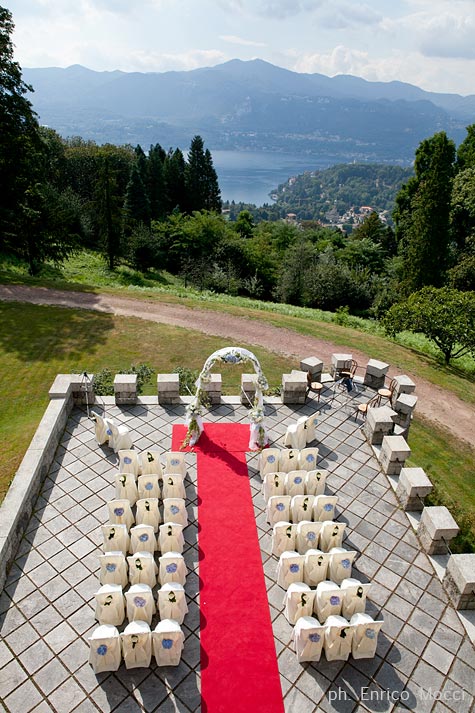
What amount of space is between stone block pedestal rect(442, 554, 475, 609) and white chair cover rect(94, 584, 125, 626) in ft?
20.4

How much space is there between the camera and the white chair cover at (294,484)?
35.9 feet

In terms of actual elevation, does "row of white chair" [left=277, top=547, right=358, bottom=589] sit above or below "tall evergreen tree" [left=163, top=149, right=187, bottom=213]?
below

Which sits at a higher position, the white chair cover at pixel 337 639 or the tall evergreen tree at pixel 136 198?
the tall evergreen tree at pixel 136 198

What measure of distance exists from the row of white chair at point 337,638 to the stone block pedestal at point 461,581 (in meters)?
2.07

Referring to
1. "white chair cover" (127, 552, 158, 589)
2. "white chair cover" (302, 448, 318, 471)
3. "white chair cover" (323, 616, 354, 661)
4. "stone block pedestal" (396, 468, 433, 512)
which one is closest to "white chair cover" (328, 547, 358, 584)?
"white chair cover" (323, 616, 354, 661)

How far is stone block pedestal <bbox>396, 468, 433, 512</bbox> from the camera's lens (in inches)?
430

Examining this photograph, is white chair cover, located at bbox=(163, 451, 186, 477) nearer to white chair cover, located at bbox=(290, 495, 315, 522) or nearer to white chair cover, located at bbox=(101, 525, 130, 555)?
white chair cover, located at bbox=(101, 525, 130, 555)

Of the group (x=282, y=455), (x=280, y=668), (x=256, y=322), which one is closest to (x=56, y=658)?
(x=280, y=668)

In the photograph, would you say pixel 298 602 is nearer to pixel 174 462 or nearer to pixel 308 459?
pixel 308 459

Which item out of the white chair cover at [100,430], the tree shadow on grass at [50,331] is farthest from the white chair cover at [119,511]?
the tree shadow on grass at [50,331]

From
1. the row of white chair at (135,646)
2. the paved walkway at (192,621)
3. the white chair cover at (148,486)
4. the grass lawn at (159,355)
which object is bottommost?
the grass lawn at (159,355)

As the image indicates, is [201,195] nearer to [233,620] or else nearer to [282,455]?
[282,455]

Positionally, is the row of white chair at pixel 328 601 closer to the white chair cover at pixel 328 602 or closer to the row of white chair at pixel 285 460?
the white chair cover at pixel 328 602

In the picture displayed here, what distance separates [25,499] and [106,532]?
2.13m
